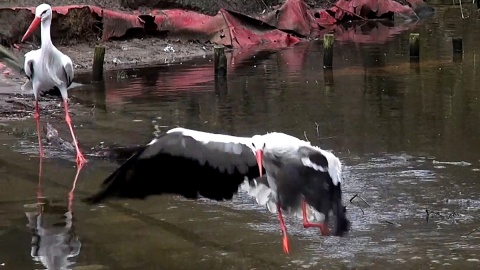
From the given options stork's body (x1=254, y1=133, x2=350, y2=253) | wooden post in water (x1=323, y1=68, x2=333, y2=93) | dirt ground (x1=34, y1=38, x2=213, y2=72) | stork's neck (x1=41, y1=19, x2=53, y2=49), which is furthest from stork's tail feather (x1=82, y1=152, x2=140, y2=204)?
dirt ground (x1=34, y1=38, x2=213, y2=72)

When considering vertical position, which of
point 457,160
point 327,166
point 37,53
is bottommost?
point 457,160

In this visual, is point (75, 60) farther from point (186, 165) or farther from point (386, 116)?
point (186, 165)

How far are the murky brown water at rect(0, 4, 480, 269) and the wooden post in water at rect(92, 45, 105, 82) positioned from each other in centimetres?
37

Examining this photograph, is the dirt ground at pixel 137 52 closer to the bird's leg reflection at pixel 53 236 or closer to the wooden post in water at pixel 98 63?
the wooden post in water at pixel 98 63

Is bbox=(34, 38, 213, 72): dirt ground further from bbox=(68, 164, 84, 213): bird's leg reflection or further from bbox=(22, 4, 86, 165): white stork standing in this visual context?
bbox=(68, 164, 84, 213): bird's leg reflection

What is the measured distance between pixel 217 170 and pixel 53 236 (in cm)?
148

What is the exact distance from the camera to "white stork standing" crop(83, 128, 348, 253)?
618 cm

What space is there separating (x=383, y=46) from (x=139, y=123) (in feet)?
38.9

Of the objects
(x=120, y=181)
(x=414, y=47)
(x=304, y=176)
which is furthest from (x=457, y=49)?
(x=120, y=181)

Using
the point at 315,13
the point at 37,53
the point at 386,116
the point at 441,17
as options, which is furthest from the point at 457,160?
the point at 441,17

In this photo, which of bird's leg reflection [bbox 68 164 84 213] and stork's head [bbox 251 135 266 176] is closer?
stork's head [bbox 251 135 266 176]

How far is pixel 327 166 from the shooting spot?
6121 mm

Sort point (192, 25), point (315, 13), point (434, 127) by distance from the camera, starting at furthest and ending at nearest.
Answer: point (315, 13)
point (192, 25)
point (434, 127)

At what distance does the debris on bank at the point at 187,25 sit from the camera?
19.8m
